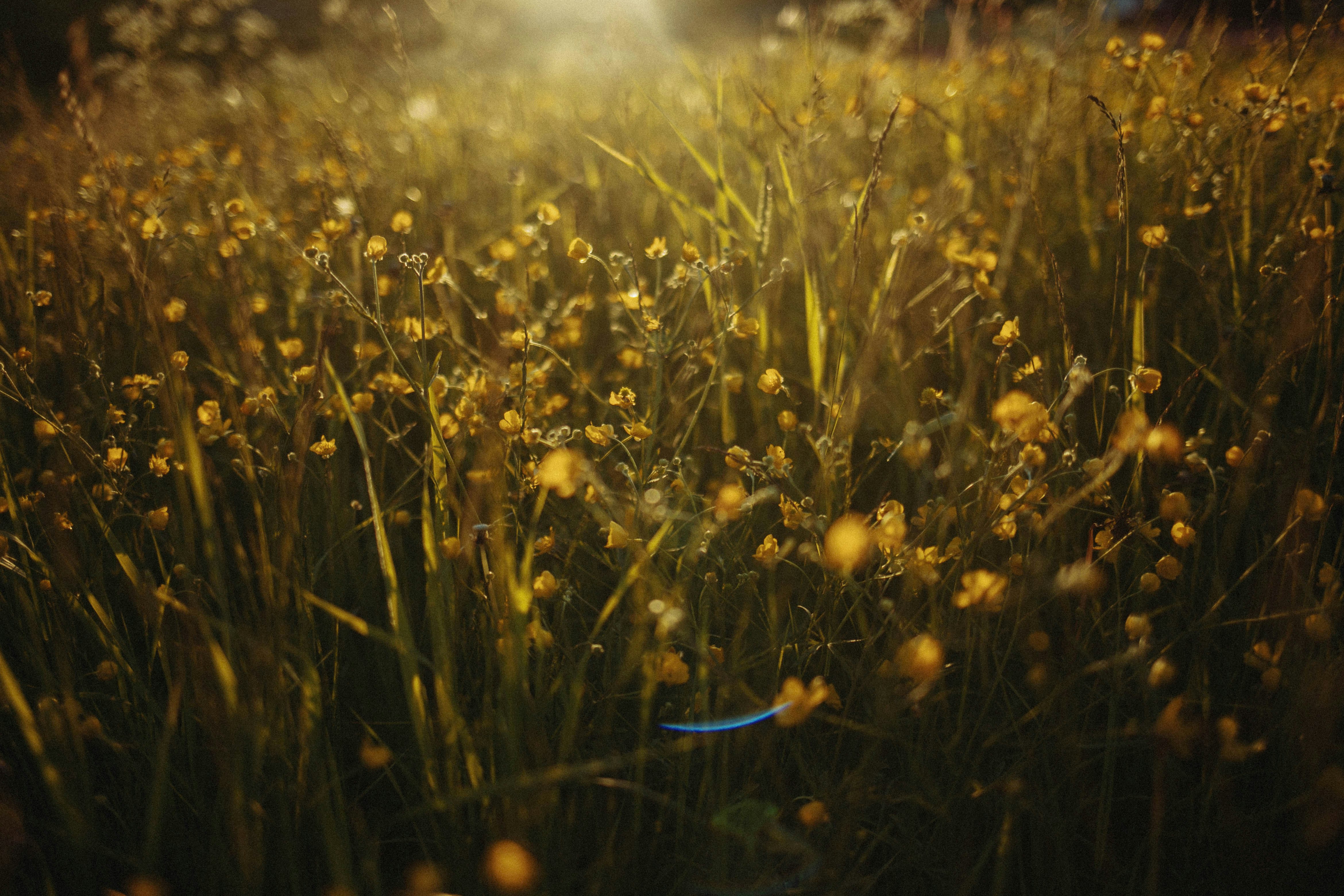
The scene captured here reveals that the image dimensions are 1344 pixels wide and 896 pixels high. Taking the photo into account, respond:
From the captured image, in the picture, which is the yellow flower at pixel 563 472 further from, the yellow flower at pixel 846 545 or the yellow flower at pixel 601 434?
the yellow flower at pixel 846 545

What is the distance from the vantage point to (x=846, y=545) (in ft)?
2.89

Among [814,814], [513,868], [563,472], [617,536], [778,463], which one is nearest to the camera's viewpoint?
[513,868]

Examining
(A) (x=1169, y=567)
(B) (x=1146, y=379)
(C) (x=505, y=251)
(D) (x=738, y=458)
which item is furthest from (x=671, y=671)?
(C) (x=505, y=251)

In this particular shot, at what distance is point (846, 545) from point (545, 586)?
385 millimetres

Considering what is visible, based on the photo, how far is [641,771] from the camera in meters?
0.80

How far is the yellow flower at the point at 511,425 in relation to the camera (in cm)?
112

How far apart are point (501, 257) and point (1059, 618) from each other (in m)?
1.14

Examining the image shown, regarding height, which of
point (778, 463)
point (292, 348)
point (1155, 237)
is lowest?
point (778, 463)

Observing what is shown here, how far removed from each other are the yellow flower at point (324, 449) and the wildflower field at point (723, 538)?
5cm

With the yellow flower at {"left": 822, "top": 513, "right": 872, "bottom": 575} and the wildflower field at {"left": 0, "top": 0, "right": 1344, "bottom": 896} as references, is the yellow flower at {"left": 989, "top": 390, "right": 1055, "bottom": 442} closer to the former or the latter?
A: the wildflower field at {"left": 0, "top": 0, "right": 1344, "bottom": 896}

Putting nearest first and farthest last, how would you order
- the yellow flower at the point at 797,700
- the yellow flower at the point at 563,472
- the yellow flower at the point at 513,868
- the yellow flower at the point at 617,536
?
the yellow flower at the point at 513,868 → the yellow flower at the point at 797,700 → the yellow flower at the point at 563,472 → the yellow flower at the point at 617,536

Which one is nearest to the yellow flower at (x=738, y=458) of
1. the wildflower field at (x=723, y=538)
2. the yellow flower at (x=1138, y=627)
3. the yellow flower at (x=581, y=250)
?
the wildflower field at (x=723, y=538)

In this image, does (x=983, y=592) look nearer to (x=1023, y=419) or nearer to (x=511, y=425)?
Answer: (x=1023, y=419)

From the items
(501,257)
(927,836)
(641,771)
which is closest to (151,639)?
(641,771)
